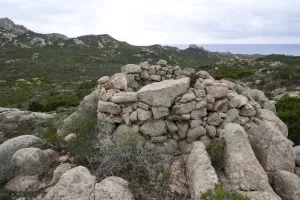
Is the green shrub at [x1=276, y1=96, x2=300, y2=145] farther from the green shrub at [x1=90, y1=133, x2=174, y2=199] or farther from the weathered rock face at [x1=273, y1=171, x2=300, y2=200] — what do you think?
the green shrub at [x1=90, y1=133, x2=174, y2=199]

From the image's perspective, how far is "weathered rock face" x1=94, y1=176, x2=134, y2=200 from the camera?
22.7ft

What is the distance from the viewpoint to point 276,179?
7.89 m

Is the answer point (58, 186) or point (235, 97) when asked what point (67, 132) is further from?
point (235, 97)

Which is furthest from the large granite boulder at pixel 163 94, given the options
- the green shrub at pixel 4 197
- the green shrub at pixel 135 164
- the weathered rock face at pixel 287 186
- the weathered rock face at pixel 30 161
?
the green shrub at pixel 4 197

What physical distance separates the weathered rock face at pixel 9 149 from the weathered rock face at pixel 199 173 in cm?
490

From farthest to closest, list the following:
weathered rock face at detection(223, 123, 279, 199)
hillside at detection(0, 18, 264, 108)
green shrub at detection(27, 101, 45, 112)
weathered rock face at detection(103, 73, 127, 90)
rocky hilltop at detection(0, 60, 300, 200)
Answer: hillside at detection(0, 18, 264, 108) < green shrub at detection(27, 101, 45, 112) < weathered rock face at detection(103, 73, 127, 90) < rocky hilltop at detection(0, 60, 300, 200) < weathered rock face at detection(223, 123, 279, 199)

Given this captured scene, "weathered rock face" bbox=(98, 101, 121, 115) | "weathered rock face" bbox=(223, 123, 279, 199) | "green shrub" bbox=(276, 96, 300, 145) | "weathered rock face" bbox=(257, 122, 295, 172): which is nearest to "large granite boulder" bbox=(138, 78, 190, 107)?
"weathered rock face" bbox=(98, 101, 121, 115)

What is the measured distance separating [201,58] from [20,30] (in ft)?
214

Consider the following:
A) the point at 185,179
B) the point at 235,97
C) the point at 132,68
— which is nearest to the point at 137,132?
the point at 185,179

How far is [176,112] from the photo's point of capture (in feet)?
31.5

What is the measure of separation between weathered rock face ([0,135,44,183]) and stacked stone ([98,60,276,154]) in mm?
2337

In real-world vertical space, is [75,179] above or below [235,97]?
below

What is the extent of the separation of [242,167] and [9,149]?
22.8 ft

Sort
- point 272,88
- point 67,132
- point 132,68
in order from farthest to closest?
1. point 272,88
2. point 132,68
3. point 67,132
